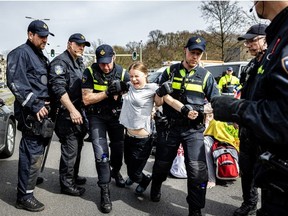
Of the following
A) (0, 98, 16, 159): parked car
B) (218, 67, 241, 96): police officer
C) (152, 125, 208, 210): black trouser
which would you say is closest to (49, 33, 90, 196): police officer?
(152, 125, 208, 210): black trouser

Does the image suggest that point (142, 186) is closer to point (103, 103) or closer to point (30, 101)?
point (103, 103)

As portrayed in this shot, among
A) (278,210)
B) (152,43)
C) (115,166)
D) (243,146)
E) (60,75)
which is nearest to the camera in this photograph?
(278,210)

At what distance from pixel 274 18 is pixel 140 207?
2559 mm

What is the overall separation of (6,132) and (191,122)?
11.5 feet

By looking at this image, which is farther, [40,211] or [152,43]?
[152,43]

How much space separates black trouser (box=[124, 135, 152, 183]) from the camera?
3486 millimetres

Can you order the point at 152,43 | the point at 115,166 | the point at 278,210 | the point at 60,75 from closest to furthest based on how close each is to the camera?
the point at 278,210
the point at 60,75
the point at 115,166
the point at 152,43

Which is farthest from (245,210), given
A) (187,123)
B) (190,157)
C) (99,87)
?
(99,87)

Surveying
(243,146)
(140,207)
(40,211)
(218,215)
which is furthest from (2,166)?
(243,146)

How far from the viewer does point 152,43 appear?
59125mm

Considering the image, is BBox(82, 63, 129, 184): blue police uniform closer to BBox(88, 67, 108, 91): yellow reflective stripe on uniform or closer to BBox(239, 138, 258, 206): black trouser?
BBox(88, 67, 108, 91): yellow reflective stripe on uniform

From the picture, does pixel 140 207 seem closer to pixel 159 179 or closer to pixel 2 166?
pixel 159 179

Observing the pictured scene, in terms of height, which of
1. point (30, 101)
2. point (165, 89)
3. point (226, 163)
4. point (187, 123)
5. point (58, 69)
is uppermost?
point (58, 69)

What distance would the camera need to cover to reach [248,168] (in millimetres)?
3021
